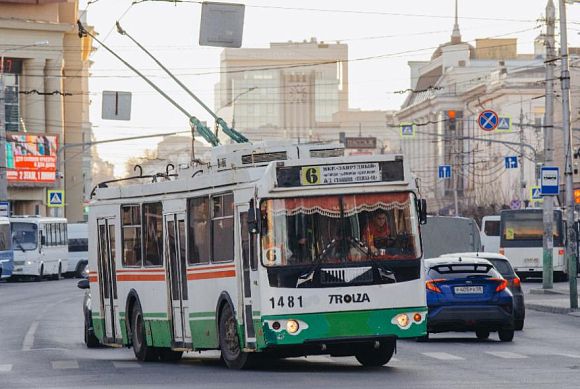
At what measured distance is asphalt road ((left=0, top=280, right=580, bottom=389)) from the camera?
17.1 m

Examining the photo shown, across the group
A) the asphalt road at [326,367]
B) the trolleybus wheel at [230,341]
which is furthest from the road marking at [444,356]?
the trolleybus wheel at [230,341]

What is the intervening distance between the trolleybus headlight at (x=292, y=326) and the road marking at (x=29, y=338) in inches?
305

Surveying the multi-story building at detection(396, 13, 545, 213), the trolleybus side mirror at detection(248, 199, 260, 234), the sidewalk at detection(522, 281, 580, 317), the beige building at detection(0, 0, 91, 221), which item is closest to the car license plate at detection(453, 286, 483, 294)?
the trolleybus side mirror at detection(248, 199, 260, 234)

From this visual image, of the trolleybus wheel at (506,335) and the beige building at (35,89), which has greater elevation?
the beige building at (35,89)

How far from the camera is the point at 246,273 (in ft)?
61.3

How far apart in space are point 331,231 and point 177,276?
312 cm

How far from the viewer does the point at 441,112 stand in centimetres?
14950

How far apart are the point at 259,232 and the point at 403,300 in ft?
5.90

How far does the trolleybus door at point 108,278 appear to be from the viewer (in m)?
23.2

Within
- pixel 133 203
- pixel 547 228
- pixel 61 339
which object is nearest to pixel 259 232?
pixel 133 203

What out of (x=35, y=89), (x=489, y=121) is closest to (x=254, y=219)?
(x=489, y=121)

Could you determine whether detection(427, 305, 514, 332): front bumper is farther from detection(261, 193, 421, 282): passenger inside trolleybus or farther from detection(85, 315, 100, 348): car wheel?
detection(261, 193, 421, 282): passenger inside trolleybus

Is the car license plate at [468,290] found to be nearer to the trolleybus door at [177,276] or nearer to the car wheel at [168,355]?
the car wheel at [168,355]

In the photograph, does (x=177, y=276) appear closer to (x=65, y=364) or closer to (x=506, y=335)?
(x=65, y=364)
